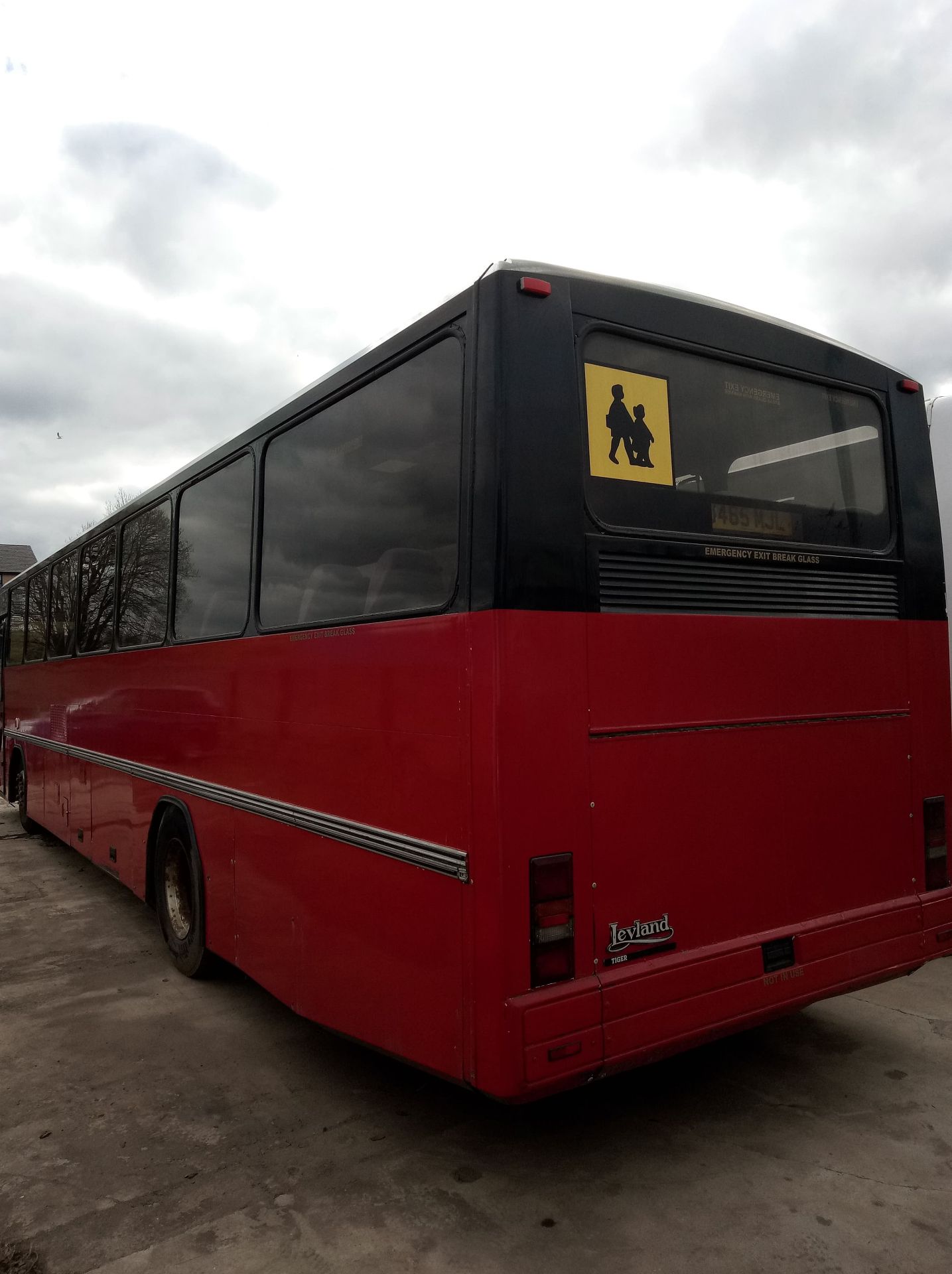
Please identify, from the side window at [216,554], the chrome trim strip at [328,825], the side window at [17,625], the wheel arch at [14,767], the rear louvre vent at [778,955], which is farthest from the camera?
the wheel arch at [14,767]

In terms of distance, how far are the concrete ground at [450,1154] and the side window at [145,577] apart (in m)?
2.44

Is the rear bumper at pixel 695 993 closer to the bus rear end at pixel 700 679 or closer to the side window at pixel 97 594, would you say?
the bus rear end at pixel 700 679

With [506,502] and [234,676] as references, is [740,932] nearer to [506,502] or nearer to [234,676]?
[506,502]

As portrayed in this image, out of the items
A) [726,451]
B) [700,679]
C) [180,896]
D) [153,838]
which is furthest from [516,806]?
[153,838]

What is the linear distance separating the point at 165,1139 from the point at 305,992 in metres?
0.74

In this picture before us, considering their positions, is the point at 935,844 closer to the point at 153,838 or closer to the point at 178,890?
the point at 178,890

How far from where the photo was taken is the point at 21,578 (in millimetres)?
10477

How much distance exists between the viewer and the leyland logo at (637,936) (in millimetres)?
2938

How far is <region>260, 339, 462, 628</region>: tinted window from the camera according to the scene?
3.08 meters

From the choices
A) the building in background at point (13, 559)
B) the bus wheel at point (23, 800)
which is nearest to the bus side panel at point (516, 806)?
the bus wheel at point (23, 800)

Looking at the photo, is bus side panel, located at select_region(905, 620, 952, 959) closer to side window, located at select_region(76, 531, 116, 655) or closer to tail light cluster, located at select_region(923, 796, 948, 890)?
tail light cluster, located at select_region(923, 796, 948, 890)

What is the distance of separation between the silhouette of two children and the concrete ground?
8.24 ft

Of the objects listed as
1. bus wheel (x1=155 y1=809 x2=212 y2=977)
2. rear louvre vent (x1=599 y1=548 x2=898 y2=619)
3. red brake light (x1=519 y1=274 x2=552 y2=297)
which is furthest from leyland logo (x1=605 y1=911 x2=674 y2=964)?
bus wheel (x1=155 y1=809 x2=212 y2=977)

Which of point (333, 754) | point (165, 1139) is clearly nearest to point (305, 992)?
point (165, 1139)
